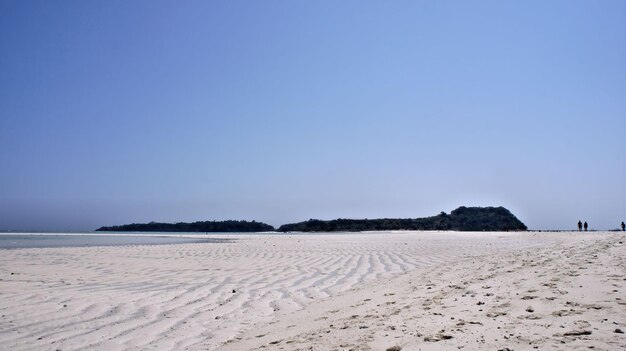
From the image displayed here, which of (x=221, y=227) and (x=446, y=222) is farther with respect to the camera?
(x=221, y=227)

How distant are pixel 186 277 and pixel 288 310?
438 cm

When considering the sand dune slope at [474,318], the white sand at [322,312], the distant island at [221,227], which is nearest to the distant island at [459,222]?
the distant island at [221,227]

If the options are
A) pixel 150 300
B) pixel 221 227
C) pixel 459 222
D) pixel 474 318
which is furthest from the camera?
pixel 221 227

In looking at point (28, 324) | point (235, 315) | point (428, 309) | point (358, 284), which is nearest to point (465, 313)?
point (428, 309)

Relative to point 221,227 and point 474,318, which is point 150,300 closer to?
point 474,318

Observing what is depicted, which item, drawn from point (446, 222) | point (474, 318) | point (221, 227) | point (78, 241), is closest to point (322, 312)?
point (474, 318)

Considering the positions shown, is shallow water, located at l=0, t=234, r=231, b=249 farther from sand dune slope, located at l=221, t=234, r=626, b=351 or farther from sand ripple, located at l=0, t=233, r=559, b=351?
sand dune slope, located at l=221, t=234, r=626, b=351

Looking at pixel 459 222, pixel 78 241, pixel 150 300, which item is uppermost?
pixel 459 222

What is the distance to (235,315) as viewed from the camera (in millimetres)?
5723

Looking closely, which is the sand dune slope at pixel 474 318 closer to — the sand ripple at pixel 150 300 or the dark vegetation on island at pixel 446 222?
the sand ripple at pixel 150 300

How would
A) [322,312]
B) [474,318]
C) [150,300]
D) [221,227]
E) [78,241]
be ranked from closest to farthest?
[474,318], [322,312], [150,300], [78,241], [221,227]

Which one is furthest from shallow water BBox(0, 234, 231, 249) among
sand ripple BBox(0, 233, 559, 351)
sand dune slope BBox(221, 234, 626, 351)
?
sand dune slope BBox(221, 234, 626, 351)

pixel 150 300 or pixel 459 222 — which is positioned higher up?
pixel 459 222

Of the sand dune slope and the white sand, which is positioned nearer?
the sand dune slope
